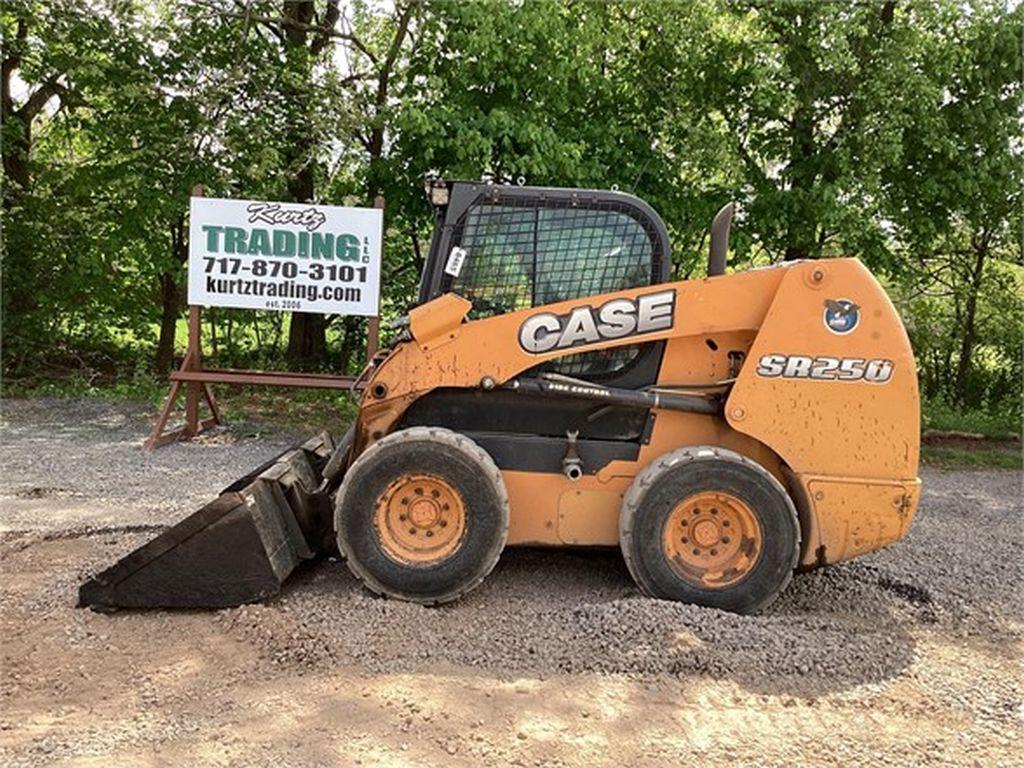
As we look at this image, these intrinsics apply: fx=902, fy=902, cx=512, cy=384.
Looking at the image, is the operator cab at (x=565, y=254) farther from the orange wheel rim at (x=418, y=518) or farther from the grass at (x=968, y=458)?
the grass at (x=968, y=458)

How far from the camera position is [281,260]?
9.11m

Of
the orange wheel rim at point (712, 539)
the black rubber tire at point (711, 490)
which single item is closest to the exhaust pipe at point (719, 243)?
the black rubber tire at point (711, 490)

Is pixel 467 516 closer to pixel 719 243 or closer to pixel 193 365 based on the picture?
pixel 719 243

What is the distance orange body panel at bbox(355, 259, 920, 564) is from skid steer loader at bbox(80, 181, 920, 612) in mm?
10

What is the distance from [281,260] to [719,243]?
5.33 m

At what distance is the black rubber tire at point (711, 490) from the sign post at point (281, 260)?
5.12 metres

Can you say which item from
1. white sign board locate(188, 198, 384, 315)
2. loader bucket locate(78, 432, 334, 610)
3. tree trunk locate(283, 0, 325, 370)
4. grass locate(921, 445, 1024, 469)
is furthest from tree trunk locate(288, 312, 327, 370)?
loader bucket locate(78, 432, 334, 610)

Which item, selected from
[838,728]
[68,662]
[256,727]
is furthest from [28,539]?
[838,728]

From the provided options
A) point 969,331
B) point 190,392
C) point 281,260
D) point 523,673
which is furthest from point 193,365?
point 969,331

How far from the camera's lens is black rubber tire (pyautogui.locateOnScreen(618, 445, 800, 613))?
4.51 m

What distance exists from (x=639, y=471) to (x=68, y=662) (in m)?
2.84

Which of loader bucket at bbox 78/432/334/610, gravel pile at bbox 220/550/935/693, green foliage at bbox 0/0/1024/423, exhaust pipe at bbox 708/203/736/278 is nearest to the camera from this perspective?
gravel pile at bbox 220/550/935/693

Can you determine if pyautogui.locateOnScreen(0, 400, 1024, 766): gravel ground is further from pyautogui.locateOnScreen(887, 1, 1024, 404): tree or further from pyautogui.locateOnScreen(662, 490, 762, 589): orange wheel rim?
pyautogui.locateOnScreen(887, 1, 1024, 404): tree

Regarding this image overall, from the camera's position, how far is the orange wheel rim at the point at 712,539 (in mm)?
4555
